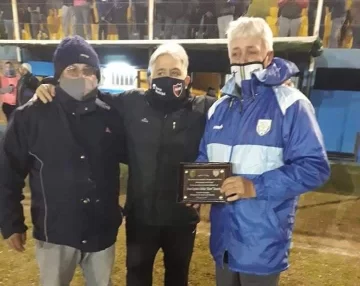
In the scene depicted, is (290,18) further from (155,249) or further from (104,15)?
(155,249)

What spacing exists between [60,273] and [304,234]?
11.5ft

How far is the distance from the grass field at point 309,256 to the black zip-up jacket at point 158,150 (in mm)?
1406

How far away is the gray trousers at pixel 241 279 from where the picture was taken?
6.75ft

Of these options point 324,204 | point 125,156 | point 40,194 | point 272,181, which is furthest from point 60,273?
point 324,204

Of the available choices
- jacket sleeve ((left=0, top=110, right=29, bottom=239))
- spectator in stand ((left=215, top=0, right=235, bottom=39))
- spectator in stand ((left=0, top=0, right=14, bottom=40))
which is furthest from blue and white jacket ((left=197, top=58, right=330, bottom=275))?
spectator in stand ((left=0, top=0, right=14, bottom=40))

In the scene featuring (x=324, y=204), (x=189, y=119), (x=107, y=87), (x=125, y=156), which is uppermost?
(x=189, y=119)

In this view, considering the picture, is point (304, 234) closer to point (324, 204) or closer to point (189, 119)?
point (324, 204)

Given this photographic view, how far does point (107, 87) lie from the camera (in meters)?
9.92

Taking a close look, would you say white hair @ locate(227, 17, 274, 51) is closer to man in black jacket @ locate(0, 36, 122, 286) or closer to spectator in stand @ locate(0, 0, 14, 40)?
man in black jacket @ locate(0, 36, 122, 286)

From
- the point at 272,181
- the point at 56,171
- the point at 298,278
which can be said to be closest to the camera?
the point at 272,181

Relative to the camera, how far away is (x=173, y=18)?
29.1ft

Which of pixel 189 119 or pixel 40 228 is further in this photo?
pixel 189 119

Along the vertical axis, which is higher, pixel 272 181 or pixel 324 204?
pixel 272 181

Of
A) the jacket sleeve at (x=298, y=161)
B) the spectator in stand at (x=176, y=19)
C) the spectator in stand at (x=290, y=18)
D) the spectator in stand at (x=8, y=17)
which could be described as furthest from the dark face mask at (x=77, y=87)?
the spectator in stand at (x=8, y=17)
